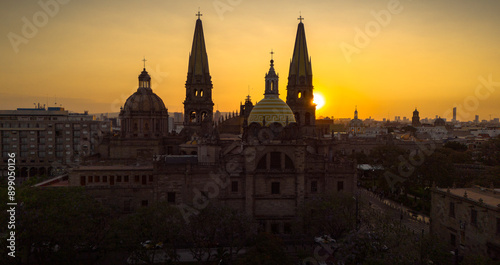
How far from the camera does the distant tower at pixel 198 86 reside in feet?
247

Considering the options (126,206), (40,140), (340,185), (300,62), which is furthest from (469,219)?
(40,140)

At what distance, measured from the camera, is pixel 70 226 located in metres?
35.3

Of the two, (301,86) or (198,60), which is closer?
(301,86)

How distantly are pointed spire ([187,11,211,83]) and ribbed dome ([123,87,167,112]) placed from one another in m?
8.50

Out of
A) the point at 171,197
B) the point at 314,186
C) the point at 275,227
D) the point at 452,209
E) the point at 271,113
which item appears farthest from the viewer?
the point at 271,113

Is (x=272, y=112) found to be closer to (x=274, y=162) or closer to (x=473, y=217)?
(x=274, y=162)

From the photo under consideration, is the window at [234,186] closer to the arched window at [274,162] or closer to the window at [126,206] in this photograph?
the arched window at [274,162]

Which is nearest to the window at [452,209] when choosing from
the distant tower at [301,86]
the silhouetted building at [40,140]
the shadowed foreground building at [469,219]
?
the shadowed foreground building at [469,219]

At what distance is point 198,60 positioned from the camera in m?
75.4

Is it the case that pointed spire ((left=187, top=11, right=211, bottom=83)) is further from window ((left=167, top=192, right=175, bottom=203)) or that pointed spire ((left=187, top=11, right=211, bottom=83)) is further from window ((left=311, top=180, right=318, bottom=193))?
window ((left=311, top=180, right=318, bottom=193))

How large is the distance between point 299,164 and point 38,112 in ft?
286

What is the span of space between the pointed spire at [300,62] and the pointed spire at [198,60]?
56.4ft

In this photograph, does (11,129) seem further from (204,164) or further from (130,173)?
(204,164)

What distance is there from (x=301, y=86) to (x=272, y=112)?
19692mm
